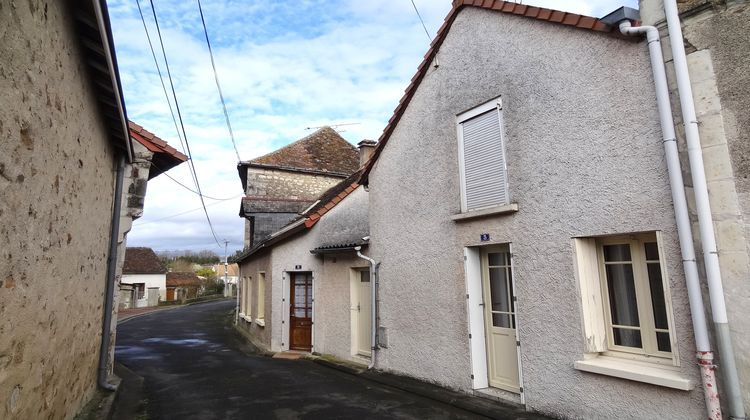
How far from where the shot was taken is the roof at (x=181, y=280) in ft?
161

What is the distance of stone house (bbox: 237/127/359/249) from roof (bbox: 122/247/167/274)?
28523mm

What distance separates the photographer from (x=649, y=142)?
4.58m

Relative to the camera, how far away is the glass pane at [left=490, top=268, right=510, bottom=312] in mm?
6422

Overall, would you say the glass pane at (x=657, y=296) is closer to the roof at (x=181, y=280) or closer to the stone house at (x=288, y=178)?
the stone house at (x=288, y=178)

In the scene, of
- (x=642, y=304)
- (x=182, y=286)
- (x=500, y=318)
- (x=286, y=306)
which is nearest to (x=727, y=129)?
(x=642, y=304)

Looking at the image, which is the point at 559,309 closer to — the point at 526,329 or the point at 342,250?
the point at 526,329

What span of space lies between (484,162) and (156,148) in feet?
19.8

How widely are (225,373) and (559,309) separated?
6.93m

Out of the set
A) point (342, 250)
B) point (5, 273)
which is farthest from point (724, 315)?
point (342, 250)

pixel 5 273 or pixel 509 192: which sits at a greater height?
pixel 509 192

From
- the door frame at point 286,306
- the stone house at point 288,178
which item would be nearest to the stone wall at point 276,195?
the stone house at point 288,178

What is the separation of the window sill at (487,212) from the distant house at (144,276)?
3861 cm

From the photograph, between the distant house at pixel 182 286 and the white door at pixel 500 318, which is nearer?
the white door at pixel 500 318

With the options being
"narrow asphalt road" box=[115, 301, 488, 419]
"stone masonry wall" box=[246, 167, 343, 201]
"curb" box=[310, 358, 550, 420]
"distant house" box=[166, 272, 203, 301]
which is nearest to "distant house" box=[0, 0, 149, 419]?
"narrow asphalt road" box=[115, 301, 488, 419]
